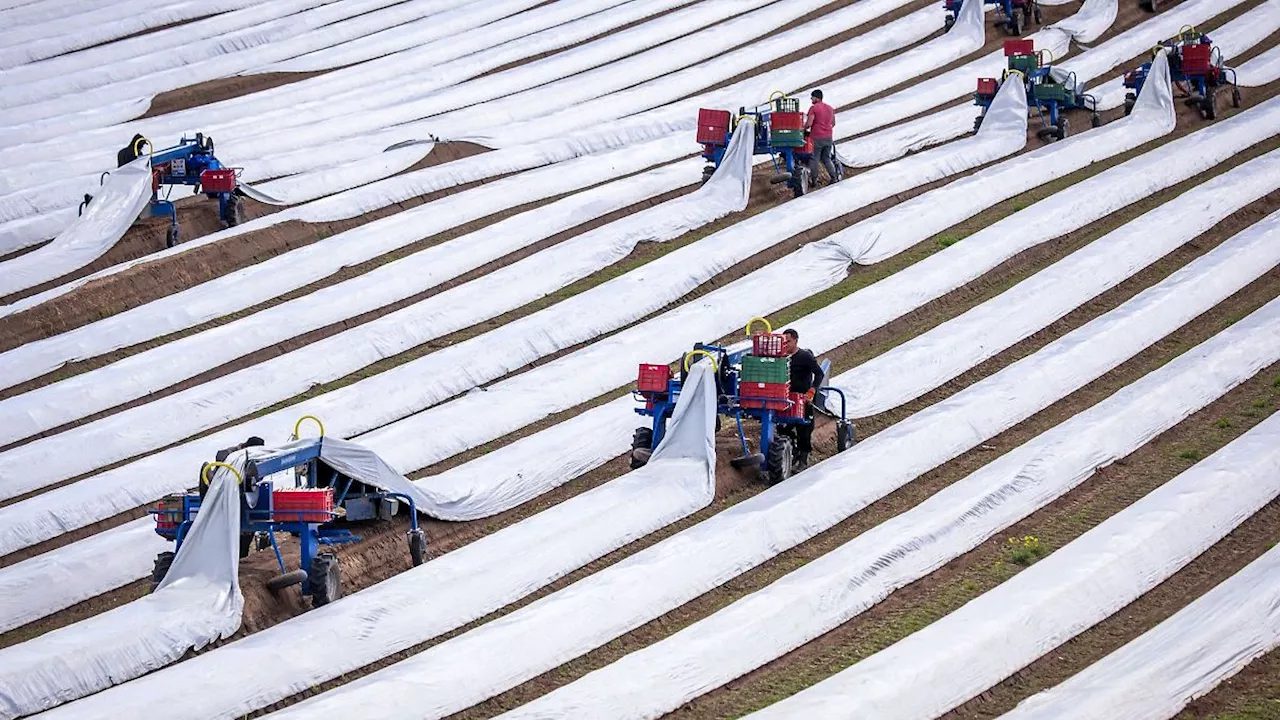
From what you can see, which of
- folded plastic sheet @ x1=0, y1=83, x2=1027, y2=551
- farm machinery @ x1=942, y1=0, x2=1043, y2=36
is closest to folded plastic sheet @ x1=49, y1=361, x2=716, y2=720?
folded plastic sheet @ x1=0, y1=83, x2=1027, y2=551

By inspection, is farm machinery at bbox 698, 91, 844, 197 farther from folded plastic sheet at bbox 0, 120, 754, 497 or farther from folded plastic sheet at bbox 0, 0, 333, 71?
folded plastic sheet at bbox 0, 0, 333, 71

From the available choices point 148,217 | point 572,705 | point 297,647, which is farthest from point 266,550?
Answer: point 148,217

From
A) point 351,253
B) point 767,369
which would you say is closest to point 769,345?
point 767,369

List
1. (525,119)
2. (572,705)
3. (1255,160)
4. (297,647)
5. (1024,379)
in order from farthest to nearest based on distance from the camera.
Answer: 1. (525,119)
2. (1255,160)
3. (1024,379)
4. (297,647)
5. (572,705)

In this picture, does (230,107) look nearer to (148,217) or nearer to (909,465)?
(148,217)

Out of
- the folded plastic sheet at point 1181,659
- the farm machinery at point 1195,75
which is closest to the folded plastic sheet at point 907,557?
the folded plastic sheet at point 1181,659

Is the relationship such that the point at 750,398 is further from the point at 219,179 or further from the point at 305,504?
the point at 219,179

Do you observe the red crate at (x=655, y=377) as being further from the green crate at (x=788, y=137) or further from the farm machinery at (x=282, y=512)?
the green crate at (x=788, y=137)

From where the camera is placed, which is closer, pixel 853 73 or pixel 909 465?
pixel 909 465
